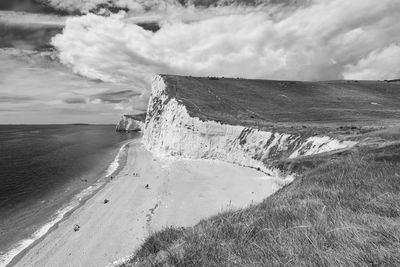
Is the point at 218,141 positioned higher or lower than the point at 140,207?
Answer: higher

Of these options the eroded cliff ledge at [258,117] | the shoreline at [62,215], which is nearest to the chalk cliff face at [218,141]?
the eroded cliff ledge at [258,117]

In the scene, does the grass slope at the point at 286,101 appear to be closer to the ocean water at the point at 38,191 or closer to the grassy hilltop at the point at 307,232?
the ocean water at the point at 38,191

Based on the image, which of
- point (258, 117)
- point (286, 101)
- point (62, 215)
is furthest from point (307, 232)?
point (286, 101)

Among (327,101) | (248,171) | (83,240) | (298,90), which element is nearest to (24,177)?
(83,240)

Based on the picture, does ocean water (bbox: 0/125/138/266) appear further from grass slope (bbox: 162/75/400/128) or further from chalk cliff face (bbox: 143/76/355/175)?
grass slope (bbox: 162/75/400/128)

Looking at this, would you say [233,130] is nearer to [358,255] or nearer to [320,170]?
[320,170]

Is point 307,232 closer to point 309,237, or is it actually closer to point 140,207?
point 309,237
